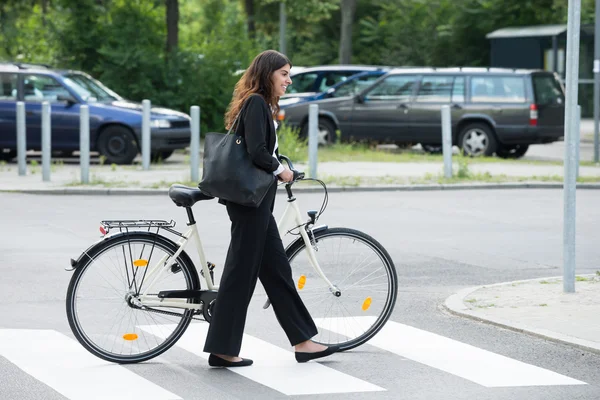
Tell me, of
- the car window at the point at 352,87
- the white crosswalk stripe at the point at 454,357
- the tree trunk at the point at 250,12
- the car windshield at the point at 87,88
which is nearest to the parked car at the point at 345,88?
the car window at the point at 352,87

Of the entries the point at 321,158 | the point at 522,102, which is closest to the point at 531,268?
the point at 321,158

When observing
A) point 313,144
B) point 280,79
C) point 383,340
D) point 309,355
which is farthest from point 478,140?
point 280,79

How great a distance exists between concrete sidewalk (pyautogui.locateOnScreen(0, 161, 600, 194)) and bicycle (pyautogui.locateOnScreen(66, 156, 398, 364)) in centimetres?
958

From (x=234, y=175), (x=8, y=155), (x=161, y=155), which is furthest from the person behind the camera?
(x=8, y=155)

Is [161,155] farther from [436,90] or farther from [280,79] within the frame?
[280,79]

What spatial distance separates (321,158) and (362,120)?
2.73 meters

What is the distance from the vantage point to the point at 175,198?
6.52m

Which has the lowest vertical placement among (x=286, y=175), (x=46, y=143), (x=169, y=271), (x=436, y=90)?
(x=169, y=271)

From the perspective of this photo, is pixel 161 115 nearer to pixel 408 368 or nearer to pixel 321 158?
pixel 321 158

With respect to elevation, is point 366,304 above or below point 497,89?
below

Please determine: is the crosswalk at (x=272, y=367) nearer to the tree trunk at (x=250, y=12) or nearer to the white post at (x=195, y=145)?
the white post at (x=195, y=145)

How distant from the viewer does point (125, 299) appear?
21.8ft

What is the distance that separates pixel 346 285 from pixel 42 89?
15435 millimetres

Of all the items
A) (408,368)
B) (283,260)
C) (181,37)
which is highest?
(181,37)
